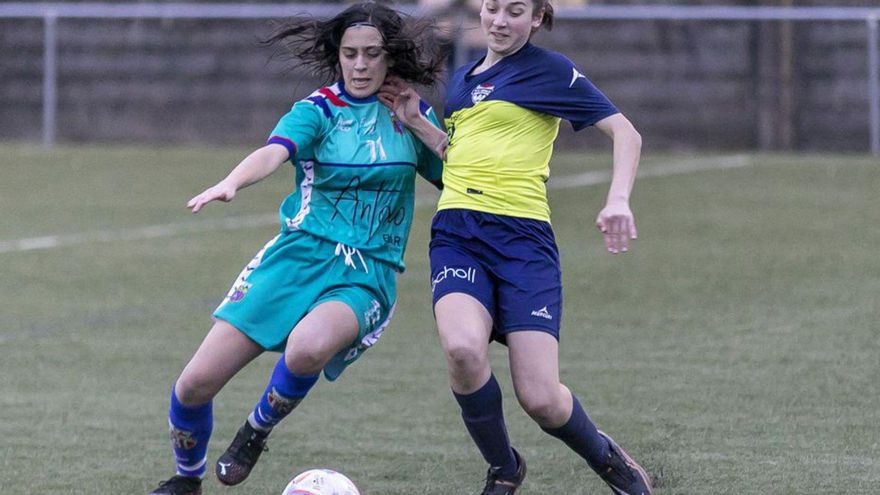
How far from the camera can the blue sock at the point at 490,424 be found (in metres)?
4.71

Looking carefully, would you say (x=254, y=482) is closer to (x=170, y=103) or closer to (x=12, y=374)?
(x=12, y=374)

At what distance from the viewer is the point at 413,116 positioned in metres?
4.95

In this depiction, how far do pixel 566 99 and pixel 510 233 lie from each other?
0.46 meters

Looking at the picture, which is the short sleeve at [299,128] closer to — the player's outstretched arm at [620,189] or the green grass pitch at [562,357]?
the player's outstretched arm at [620,189]

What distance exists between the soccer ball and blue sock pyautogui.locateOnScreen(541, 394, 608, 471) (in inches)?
25.1

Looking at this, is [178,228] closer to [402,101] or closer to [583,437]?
[402,101]

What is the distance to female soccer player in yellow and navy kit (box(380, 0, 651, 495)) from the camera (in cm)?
462

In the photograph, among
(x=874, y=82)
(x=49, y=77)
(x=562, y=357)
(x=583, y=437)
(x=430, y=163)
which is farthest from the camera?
(x=49, y=77)

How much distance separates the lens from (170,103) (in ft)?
63.3

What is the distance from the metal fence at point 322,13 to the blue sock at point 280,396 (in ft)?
35.4

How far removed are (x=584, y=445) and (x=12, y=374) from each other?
3.27 meters

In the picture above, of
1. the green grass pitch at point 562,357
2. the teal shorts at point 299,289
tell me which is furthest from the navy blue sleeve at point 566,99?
the green grass pitch at point 562,357

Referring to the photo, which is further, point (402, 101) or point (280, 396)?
point (402, 101)

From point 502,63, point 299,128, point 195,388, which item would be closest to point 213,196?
point 299,128
